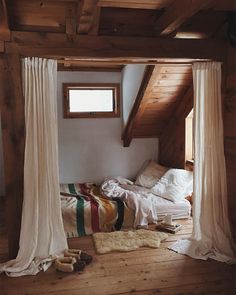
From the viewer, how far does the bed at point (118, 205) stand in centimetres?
348

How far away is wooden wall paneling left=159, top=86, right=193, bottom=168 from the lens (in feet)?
13.6

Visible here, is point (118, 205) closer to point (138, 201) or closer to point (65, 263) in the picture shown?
point (138, 201)

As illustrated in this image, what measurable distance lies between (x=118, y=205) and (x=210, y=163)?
4.12ft

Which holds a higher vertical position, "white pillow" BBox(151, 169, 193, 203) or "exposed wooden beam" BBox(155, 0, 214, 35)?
"exposed wooden beam" BBox(155, 0, 214, 35)

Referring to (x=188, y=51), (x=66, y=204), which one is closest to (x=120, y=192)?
(x=66, y=204)

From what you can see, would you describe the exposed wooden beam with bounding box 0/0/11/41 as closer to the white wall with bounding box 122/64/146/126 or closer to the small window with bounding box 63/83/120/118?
the white wall with bounding box 122/64/146/126

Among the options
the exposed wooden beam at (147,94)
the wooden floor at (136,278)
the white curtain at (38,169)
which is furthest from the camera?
the exposed wooden beam at (147,94)

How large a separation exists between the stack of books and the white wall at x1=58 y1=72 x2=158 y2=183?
4.83ft

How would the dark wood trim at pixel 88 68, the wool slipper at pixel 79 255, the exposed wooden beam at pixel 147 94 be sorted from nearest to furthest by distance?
1. the wool slipper at pixel 79 255
2. the exposed wooden beam at pixel 147 94
3. the dark wood trim at pixel 88 68

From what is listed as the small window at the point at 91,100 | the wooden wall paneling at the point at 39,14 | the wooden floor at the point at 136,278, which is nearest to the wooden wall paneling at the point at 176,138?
the small window at the point at 91,100

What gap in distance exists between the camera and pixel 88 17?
2346mm

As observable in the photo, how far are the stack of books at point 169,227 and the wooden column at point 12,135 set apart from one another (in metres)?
1.64

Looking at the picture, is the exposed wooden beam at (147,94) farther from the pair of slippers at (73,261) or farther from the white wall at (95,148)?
the pair of slippers at (73,261)

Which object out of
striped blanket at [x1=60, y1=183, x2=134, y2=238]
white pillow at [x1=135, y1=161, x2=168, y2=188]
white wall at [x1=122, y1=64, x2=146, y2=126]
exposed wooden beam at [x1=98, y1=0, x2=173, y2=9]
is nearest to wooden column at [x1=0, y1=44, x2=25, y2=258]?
striped blanket at [x1=60, y1=183, x2=134, y2=238]
